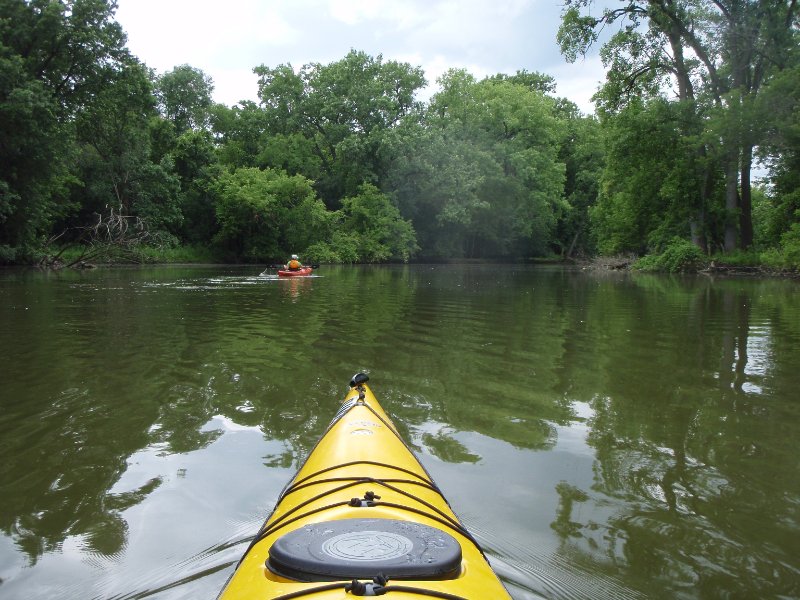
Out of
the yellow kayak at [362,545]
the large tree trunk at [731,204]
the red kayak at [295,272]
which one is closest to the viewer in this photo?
the yellow kayak at [362,545]

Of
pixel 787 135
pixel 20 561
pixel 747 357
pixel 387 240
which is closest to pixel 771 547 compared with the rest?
pixel 20 561

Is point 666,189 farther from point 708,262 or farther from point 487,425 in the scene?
point 487,425

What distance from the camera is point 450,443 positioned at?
4715 mm

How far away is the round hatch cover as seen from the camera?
6.28 ft

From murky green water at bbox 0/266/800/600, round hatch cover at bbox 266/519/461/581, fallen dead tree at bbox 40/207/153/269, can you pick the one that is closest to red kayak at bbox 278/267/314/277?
fallen dead tree at bbox 40/207/153/269

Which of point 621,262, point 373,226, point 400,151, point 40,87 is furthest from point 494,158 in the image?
point 40,87

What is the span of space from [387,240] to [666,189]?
2071cm

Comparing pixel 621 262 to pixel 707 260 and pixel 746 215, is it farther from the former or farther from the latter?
pixel 746 215

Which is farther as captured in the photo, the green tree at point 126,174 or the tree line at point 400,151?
the green tree at point 126,174

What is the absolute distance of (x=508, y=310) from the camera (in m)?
13.0

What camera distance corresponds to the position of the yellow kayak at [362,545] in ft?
6.20

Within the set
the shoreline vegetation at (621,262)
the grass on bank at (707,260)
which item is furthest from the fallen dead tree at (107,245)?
the grass on bank at (707,260)

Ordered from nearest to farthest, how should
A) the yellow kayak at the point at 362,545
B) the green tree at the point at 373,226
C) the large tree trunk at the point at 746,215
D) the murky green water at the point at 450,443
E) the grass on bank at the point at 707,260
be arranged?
1. the yellow kayak at the point at 362,545
2. the murky green water at the point at 450,443
3. the grass on bank at the point at 707,260
4. the large tree trunk at the point at 746,215
5. the green tree at the point at 373,226

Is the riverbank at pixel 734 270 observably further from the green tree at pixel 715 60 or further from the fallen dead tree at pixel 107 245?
the fallen dead tree at pixel 107 245
